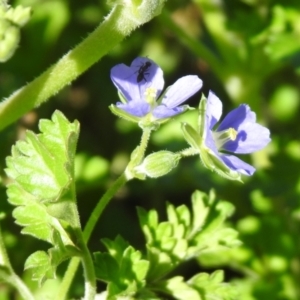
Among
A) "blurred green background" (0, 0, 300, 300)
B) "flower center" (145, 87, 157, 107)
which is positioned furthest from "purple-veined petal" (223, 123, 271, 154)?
"blurred green background" (0, 0, 300, 300)

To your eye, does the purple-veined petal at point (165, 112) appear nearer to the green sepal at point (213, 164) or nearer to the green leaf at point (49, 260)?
the green sepal at point (213, 164)

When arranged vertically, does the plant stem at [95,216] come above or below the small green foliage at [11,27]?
below

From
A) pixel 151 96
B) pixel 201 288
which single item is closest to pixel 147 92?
pixel 151 96

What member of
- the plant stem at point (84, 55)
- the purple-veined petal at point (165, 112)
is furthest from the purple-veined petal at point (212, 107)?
the plant stem at point (84, 55)

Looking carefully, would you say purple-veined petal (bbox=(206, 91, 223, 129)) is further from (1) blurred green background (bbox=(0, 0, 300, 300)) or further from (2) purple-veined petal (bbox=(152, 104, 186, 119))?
(1) blurred green background (bbox=(0, 0, 300, 300))

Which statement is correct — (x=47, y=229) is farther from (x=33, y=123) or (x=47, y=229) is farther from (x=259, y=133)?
(x=33, y=123)

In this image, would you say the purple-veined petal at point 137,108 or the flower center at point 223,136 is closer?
the purple-veined petal at point 137,108
